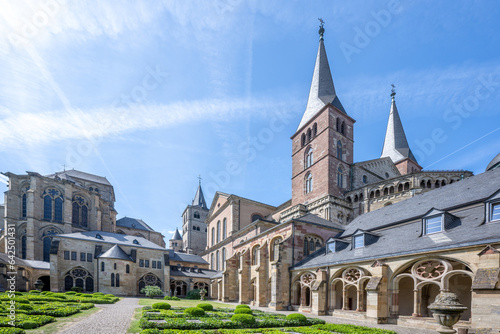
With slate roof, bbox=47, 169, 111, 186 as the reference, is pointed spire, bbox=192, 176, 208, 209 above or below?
below

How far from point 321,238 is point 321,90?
2724 centimetres

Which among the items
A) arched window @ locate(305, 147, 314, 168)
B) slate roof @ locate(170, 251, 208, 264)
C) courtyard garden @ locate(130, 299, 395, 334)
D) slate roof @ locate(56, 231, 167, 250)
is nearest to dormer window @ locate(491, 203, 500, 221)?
courtyard garden @ locate(130, 299, 395, 334)

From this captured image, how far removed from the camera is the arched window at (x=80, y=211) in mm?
53666

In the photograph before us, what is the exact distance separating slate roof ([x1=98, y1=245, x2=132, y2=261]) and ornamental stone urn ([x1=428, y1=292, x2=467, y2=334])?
144 ft

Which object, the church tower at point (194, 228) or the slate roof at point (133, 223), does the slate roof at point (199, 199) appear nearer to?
the church tower at point (194, 228)

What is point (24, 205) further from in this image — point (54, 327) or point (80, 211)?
point (54, 327)

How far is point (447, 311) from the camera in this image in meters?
8.95

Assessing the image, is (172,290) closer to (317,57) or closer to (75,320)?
(75,320)

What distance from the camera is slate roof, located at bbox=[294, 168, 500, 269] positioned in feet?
47.4

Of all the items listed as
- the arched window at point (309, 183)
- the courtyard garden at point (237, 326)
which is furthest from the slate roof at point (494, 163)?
the arched window at point (309, 183)

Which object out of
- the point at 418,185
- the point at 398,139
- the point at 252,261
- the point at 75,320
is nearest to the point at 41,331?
the point at 75,320

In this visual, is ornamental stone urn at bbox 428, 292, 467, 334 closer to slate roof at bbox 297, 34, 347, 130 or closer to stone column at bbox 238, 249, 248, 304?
stone column at bbox 238, 249, 248, 304

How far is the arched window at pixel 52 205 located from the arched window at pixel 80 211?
3034 millimetres

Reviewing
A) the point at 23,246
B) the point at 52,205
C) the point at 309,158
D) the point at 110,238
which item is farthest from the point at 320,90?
the point at 23,246
